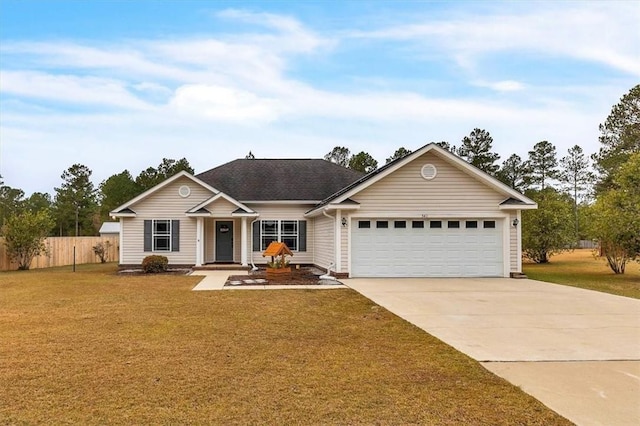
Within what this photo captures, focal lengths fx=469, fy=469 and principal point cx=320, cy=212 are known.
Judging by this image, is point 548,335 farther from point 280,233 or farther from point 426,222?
point 280,233

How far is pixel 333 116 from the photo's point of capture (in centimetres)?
2836

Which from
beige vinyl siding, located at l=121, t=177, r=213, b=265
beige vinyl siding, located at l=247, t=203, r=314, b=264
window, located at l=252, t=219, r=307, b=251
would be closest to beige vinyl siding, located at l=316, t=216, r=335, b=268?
beige vinyl siding, located at l=247, t=203, r=314, b=264

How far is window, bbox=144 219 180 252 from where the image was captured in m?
20.4

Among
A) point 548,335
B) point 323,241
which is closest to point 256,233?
point 323,241

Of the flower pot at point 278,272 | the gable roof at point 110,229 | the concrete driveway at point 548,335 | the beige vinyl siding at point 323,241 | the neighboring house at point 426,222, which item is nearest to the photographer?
the concrete driveway at point 548,335

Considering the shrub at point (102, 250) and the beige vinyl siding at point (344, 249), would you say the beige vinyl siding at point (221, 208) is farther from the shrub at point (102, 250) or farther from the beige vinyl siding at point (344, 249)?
the shrub at point (102, 250)

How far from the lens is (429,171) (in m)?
16.2

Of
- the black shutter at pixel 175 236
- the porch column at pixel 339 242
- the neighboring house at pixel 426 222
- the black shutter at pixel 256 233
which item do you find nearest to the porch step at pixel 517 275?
the neighboring house at pixel 426 222

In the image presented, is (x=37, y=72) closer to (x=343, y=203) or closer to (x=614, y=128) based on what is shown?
(x=343, y=203)

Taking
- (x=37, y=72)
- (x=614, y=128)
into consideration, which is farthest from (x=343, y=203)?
(x=614, y=128)

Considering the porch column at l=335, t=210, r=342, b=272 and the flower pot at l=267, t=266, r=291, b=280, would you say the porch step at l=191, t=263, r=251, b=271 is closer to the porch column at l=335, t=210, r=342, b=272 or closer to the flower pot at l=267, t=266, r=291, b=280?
the flower pot at l=267, t=266, r=291, b=280

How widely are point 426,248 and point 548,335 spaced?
9.01m

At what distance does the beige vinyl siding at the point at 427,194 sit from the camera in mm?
16016

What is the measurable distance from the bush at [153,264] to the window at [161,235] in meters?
1.56
